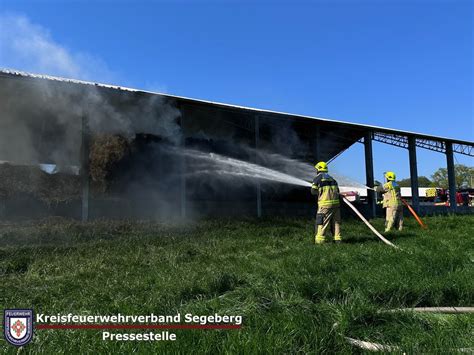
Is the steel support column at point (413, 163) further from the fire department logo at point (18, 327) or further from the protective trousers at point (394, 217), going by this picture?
the fire department logo at point (18, 327)

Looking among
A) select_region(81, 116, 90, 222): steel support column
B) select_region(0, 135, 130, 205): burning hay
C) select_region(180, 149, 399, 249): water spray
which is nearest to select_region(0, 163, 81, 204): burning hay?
select_region(0, 135, 130, 205): burning hay

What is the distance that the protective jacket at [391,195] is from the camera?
13.3 meters

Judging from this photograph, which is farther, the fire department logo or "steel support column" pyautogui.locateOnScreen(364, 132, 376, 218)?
"steel support column" pyautogui.locateOnScreen(364, 132, 376, 218)

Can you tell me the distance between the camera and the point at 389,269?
565cm

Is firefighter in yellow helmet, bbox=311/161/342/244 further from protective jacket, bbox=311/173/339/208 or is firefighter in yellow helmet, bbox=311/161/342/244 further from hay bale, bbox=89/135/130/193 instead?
hay bale, bbox=89/135/130/193

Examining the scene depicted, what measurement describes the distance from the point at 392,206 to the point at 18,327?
1166cm

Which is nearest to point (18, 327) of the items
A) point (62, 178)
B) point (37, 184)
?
point (37, 184)

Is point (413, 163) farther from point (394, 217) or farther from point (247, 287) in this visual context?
point (247, 287)

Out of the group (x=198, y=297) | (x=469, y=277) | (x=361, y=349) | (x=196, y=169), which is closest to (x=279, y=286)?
(x=198, y=297)

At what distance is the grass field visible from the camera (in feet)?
10.9

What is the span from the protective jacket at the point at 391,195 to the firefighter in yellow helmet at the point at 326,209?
394cm

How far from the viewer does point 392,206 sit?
13266 mm

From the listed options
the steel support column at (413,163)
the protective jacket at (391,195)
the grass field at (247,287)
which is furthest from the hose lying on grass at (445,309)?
the steel support column at (413,163)

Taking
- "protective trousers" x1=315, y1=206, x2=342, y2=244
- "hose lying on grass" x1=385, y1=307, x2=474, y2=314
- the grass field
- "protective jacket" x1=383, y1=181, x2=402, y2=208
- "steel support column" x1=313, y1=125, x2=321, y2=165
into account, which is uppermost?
"steel support column" x1=313, y1=125, x2=321, y2=165
